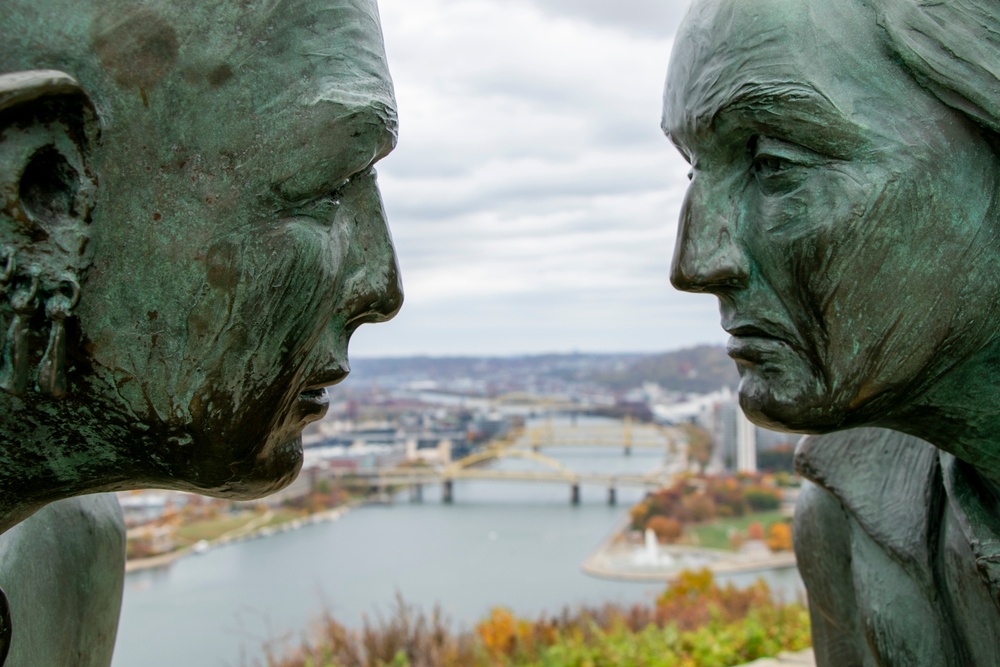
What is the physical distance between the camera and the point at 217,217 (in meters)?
1.43

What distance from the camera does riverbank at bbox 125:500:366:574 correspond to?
451 inches

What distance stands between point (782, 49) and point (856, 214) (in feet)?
1.05

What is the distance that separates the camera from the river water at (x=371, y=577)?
28.8 ft

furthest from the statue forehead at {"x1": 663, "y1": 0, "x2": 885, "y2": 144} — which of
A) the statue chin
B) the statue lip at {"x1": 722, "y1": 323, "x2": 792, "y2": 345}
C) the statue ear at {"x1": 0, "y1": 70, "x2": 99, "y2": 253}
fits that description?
the statue ear at {"x1": 0, "y1": 70, "x2": 99, "y2": 253}

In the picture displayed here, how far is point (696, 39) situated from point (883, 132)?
1.30 ft

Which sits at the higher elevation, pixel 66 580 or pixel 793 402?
pixel 793 402

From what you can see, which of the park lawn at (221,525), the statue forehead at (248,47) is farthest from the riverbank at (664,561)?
the statue forehead at (248,47)

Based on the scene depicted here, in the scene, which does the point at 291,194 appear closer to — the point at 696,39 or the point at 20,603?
the point at 696,39

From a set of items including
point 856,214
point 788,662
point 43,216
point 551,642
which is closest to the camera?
point 43,216

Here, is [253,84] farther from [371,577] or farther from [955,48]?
[371,577]

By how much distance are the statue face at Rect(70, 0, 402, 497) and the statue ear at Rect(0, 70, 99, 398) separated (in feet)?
0.10

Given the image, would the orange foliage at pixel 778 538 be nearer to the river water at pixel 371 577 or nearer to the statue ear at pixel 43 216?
the river water at pixel 371 577

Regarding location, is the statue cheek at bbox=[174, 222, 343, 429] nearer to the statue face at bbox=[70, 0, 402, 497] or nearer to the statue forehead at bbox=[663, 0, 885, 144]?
the statue face at bbox=[70, 0, 402, 497]

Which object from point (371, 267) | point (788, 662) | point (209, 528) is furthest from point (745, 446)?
point (371, 267)
